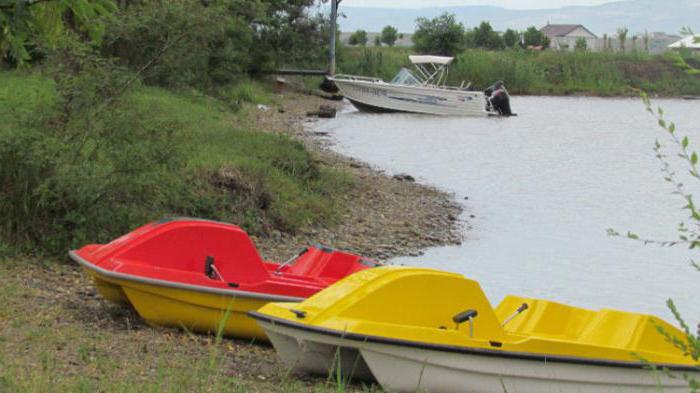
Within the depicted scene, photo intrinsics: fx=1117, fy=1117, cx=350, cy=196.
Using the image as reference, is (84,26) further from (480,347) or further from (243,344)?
(480,347)

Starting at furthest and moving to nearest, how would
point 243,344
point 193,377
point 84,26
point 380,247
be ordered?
point 380,247, point 243,344, point 84,26, point 193,377

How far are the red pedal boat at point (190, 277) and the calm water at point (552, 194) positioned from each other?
541 cm

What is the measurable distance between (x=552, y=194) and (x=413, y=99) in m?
22.4

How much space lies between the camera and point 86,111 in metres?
11.8

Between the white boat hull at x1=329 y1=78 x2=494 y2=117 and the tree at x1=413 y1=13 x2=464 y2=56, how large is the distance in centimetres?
2036

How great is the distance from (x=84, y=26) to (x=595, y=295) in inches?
354

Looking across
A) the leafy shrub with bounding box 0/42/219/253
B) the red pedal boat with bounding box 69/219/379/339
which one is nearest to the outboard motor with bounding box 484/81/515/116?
the leafy shrub with bounding box 0/42/219/253

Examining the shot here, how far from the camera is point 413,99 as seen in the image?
158 ft

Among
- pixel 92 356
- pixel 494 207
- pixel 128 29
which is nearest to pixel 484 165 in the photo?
pixel 494 207


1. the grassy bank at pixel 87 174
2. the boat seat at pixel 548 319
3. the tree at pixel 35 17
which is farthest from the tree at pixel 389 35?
the tree at pixel 35 17

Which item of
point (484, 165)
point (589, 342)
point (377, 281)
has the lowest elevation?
point (484, 165)

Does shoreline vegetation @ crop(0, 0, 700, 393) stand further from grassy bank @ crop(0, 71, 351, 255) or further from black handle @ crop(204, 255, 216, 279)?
black handle @ crop(204, 255, 216, 279)

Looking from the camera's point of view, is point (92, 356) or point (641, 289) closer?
point (92, 356)

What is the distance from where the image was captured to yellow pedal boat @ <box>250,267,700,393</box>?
7.87 m
